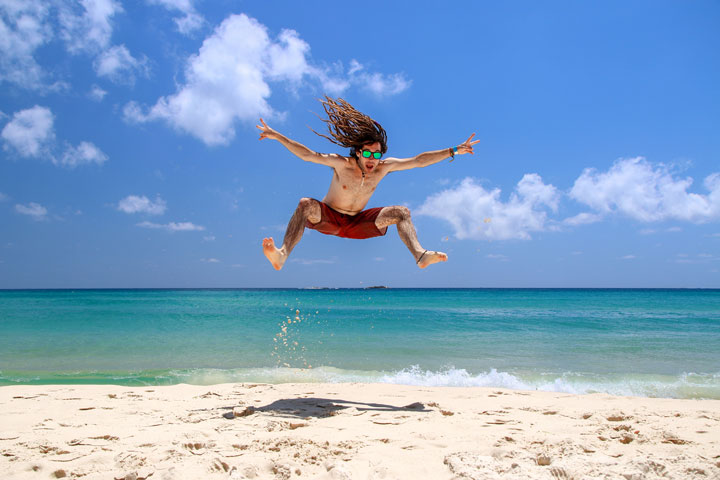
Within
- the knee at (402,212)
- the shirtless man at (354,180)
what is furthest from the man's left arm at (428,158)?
the knee at (402,212)

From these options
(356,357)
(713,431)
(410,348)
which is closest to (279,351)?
(356,357)

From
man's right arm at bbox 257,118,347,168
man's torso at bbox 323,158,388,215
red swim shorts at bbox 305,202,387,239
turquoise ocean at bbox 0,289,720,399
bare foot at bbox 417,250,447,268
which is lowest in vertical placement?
turquoise ocean at bbox 0,289,720,399

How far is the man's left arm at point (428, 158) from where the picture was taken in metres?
4.86

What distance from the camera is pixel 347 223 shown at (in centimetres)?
484

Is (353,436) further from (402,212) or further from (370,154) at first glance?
(370,154)

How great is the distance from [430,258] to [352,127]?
1.61 metres

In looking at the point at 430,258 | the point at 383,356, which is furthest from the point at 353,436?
the point at 383,356

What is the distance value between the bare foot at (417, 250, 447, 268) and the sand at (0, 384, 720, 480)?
62.5 inches

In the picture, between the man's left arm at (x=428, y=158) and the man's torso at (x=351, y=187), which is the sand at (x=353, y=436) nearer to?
the man's torso at (x=351, y=187)

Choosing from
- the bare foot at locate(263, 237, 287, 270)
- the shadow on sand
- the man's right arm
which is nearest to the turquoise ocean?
the shadow on sand

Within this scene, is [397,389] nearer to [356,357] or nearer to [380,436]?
[380,436]

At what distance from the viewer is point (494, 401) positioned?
5.77 meters

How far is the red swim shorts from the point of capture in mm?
4766

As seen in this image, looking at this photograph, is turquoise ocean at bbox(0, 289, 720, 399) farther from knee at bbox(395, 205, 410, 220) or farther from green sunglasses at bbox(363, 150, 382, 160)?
green sunglasses at bbox(363, 150, 382, 160)
